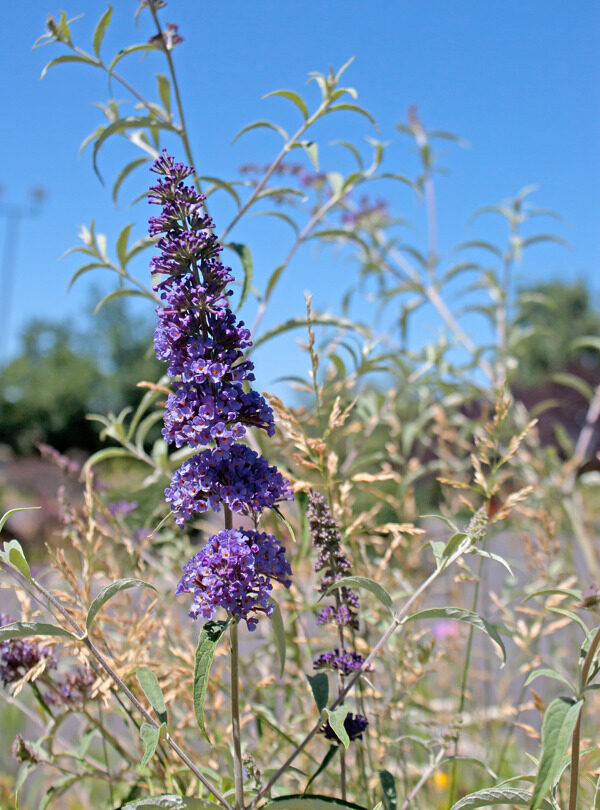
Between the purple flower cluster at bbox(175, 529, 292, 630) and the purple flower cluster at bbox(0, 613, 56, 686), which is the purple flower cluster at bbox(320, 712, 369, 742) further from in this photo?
the purple flower cluster at bbox(0, 613, 56, 686)

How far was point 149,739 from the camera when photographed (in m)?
0.60

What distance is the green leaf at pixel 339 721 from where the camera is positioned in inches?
23.5

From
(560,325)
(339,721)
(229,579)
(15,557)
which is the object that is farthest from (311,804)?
(560,325)

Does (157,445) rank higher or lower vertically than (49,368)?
lower

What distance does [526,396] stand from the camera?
10.3m

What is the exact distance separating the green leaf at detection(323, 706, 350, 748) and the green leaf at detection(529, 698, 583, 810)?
6.0 inches

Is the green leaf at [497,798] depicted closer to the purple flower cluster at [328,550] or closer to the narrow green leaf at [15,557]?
the purple flower cluster at [328,550]

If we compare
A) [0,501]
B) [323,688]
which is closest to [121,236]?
[323,688]

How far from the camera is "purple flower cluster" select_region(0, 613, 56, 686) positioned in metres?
0.83

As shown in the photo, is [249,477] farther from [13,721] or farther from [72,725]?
[72,725]

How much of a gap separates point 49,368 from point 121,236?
23.3 meters

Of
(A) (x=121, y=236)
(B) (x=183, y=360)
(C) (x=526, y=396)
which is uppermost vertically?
(C) (x=526, y=396)

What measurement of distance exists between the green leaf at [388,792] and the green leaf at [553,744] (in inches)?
10.1

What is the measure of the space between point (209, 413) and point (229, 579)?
15cm
